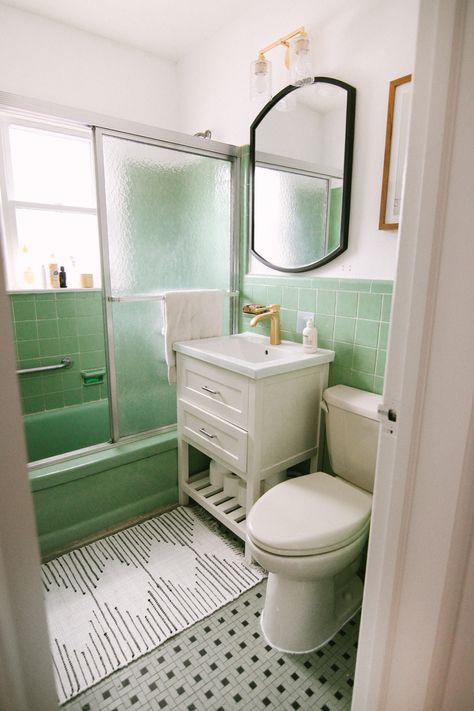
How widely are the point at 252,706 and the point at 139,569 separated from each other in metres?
0.72

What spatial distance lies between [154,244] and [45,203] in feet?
3.37

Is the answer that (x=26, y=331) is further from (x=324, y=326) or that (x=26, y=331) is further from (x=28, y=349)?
(x=324, y=326)

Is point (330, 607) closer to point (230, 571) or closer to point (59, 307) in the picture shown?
point (230, 571)

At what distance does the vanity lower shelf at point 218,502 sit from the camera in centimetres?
180

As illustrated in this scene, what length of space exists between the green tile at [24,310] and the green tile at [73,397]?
21.0 inches

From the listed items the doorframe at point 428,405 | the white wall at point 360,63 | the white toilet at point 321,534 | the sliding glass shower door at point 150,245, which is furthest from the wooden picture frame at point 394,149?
the sliding glass shower door at point 150,245

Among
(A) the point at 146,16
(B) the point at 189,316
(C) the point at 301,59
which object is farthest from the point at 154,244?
(A) the point at 146,16

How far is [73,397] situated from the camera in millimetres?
2633

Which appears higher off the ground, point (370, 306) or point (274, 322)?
point (370, 306)

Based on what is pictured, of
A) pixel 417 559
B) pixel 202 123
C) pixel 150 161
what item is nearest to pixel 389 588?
pixel 417 559

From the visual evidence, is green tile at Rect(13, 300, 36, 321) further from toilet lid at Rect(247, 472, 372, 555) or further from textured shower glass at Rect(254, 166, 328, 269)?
toilet lid at Rect(247, 472, 372, 555)

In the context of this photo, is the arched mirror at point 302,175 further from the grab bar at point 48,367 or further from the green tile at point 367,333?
the grab bar at point 48,367

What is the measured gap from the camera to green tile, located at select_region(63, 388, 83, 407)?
8.54 ft

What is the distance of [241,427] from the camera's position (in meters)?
1.62
